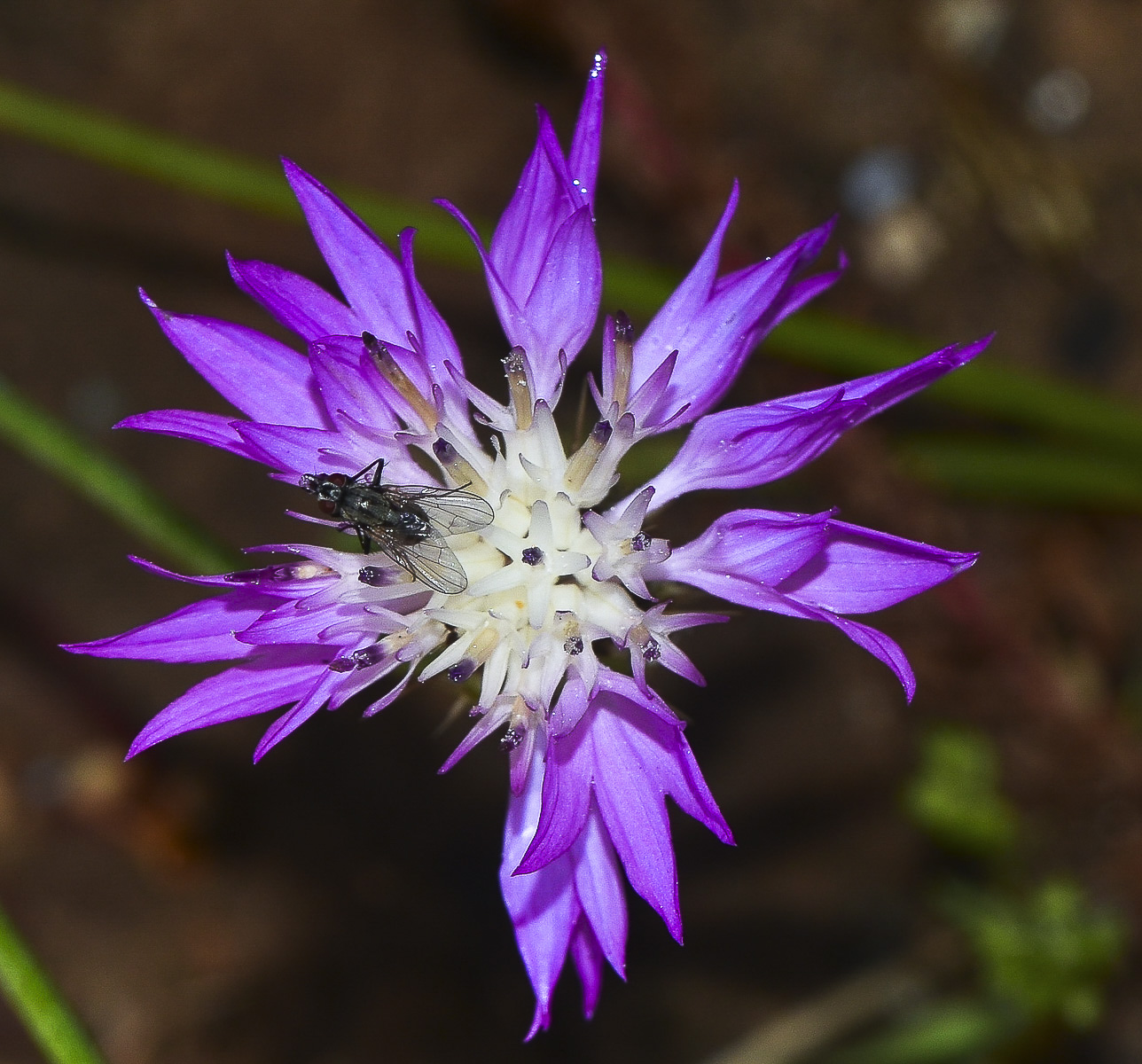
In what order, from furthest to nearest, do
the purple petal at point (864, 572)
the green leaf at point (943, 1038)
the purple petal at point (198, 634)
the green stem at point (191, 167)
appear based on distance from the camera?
1. the green leaf at point (943, 1038)
2. the green stem at point (191, 167)
3. the purple petal at point (198, 634)
4. the purple petal at point (864, 572)

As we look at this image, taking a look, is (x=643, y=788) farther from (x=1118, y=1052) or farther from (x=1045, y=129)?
(x=1045, y=129)

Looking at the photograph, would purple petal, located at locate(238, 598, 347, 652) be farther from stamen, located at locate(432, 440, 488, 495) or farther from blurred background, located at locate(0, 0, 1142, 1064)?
blurred background, located at locate(0, 0, 1142, 1064)

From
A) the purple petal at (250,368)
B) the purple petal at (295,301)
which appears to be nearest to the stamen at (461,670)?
the purple petal at (250,368)

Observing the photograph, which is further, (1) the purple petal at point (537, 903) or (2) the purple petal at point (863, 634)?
(1) the purple petal at point (537, 903)

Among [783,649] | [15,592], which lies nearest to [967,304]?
[783,649]

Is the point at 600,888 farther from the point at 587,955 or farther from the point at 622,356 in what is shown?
the point at 622,356

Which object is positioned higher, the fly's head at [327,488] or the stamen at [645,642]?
the fly's head at [327,488]

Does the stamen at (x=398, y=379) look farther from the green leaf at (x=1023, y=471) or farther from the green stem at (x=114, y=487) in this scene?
the green leaf at (x=1023, y=471)

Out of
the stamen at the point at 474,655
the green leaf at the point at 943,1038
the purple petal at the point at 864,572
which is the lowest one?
the green leaf at the point at 943,1038

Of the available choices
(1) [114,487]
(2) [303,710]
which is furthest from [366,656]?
(1) [114,487]
